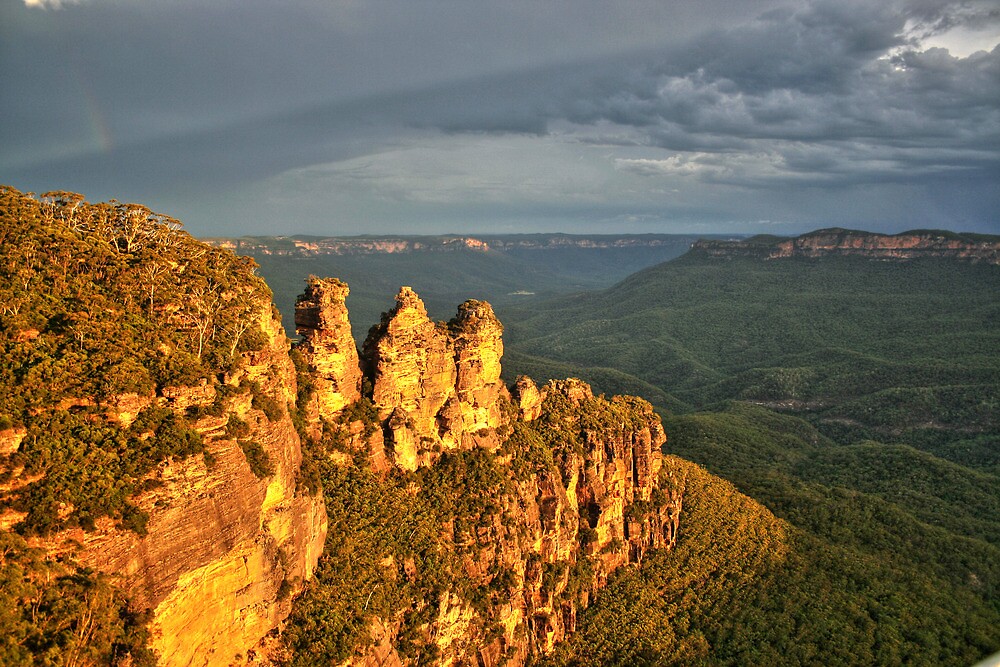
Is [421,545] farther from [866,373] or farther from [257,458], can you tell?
[866,373]

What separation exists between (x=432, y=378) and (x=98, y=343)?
22341 millimetres

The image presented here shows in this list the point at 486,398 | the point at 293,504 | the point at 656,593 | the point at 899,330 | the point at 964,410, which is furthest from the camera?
the point at 899,330

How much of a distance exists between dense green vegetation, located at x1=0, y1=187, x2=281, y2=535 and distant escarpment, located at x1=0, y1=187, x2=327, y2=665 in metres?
0.07

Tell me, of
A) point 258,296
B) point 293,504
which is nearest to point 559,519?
point 293,504

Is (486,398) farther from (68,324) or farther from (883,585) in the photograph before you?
(883,585)

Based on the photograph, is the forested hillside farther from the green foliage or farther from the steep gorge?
the green foliage

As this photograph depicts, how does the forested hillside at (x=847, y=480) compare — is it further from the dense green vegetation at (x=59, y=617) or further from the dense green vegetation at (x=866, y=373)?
the dense green vegetation at (x=59, y=617)

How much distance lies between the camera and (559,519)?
48000 millimetres

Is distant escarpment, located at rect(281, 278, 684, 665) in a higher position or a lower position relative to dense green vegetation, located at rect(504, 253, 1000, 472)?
higher

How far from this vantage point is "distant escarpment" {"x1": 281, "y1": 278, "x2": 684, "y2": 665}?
33.7m

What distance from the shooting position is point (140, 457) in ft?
72.9

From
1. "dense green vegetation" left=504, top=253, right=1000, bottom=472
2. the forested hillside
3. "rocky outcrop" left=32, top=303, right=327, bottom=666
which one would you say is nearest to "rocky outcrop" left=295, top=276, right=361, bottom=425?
"rocky outcrop" left=32, top=303, right=327, bottom=666

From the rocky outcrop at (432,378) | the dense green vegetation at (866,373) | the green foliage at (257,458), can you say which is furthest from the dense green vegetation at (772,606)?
the dense green vegetation at (866,373)

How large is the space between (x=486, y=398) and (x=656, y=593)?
22.5m
